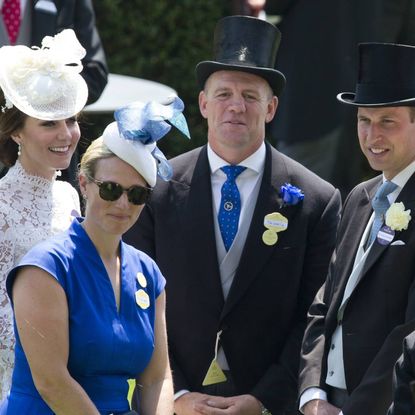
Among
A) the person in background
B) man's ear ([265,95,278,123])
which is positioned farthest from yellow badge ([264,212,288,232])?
the person in background

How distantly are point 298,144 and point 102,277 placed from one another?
3.46 m

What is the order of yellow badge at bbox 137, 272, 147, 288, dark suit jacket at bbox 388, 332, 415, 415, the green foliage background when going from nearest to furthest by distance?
dark suit jacket at bbox 388, 332, 415, 415 → yellow badge at bbox 137, 272, 147, 288 → the green foliage background

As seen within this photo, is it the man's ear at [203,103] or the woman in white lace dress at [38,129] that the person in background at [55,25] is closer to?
the man's ear at [203,103]

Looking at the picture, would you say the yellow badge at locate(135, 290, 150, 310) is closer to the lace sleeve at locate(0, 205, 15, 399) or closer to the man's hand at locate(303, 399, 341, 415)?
the lace sleeve at locate(0, 205, 15, 399)

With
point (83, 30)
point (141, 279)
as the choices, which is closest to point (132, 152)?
point (141, 279)

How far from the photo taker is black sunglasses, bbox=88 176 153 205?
180 inches

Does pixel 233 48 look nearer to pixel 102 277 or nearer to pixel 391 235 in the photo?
pixel 391 235

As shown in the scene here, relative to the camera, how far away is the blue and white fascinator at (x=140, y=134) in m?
4.60

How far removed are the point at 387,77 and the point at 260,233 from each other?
0.90m

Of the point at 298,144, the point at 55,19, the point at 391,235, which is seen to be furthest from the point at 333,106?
the point at 391,235

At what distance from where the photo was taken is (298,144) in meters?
7.85

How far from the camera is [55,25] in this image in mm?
6523

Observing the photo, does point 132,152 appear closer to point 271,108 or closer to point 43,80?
point 43,80

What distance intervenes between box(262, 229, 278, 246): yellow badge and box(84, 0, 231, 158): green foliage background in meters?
4.72
